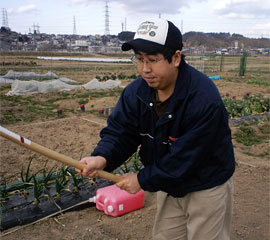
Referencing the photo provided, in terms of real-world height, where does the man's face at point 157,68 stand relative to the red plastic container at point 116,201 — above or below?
above

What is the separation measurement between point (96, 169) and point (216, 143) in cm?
72

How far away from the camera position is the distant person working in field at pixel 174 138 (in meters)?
1.73

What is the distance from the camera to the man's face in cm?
173

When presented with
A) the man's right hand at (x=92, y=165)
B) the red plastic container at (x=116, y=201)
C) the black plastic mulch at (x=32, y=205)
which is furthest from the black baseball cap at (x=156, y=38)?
the black plastic mulch at (x=32, y=205)

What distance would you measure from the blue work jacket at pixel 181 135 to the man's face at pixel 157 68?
0.07 metres

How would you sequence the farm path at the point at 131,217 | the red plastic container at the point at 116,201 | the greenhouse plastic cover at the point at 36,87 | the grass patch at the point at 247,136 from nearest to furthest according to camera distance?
1. the farm path at the point at 131,217
2. the red plastic container at the point at 116,201
3. the grass patch at the point at 247,136
4. the greenhouse plastic cover at the point at 36,87

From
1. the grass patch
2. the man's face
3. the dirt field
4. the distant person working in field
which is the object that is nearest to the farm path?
the dirt field

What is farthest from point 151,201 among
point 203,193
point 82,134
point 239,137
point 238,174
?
point 239,137

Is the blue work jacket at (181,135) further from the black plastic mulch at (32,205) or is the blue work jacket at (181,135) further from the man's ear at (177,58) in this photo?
the black plastic mulch at (32,205)

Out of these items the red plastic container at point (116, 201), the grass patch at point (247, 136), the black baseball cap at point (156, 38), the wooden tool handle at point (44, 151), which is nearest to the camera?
the wooden tool handle at point (44, 151)

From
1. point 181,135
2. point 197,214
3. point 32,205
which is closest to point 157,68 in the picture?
point 181,135

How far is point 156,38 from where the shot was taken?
66.5 inches

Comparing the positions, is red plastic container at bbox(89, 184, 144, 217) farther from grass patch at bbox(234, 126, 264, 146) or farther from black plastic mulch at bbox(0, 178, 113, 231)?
grass patch at bbox(234, 126, 264, 146)

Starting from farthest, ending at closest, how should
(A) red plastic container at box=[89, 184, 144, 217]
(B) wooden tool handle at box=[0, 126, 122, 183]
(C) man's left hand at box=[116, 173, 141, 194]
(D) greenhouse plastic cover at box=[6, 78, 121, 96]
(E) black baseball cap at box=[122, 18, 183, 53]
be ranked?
(D) greenhouse plastic cover at box=[6, 78, 121, 96], (A) red plastic container at box=[89, 184, 144, 217], (C) man's left hand at box=[116, 173, 141, 194], (E) black baseball cap at box=[122, 18, 183, 53], (B) wooden tool handle at box=[0, 126, 122, 183]
